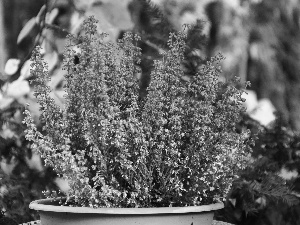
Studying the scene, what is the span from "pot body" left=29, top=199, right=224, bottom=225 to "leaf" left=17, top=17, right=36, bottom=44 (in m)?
1.85

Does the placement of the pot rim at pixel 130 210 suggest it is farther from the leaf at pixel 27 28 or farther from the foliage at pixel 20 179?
the leaf at pixel 27 28

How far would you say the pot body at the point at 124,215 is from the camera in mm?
1266

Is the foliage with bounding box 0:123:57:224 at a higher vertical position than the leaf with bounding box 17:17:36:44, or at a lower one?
lower

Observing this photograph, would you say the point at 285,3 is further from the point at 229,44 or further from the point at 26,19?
the point at 26,19

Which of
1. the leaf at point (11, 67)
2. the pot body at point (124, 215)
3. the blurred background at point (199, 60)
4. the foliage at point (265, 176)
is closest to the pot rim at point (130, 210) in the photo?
the pot body at point (124, 215)

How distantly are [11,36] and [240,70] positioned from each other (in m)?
1.23

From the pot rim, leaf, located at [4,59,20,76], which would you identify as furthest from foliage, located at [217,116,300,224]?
leaf, located at [4,59,20,76]

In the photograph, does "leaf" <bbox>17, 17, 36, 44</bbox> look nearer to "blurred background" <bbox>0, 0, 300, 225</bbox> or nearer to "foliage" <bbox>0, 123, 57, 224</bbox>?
"blurred background" <bbox>0, 0, 300, 225</bbox>

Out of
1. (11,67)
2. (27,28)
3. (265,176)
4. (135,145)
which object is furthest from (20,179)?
(135,145)

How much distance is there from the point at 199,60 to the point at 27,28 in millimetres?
1049

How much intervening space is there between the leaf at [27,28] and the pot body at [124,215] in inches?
72.7

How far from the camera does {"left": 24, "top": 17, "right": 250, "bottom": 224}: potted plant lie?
132cm

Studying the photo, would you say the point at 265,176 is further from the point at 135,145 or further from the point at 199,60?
the point at 135,145

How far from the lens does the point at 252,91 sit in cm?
283
